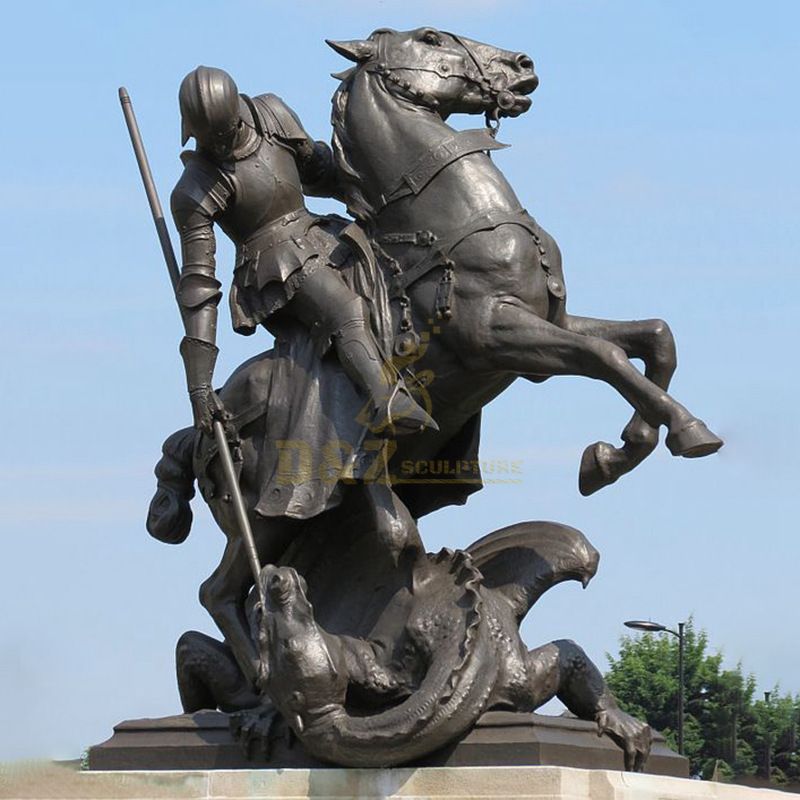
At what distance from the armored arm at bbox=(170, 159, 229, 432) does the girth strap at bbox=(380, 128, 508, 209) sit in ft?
3.20

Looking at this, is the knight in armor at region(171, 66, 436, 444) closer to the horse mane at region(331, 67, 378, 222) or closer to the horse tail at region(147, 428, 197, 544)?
the horse mane at region(331, 67, 378, 222)

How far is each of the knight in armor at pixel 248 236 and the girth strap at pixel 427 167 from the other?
0.49m

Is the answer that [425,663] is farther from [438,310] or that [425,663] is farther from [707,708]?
[707,708]

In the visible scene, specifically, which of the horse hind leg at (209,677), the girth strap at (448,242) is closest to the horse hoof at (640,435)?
the girth strap at (448,242)

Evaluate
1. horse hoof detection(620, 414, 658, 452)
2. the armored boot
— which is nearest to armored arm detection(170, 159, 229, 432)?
the armored boot

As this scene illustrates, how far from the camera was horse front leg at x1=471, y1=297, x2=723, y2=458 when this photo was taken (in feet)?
36.9

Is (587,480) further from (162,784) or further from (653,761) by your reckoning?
(162,784)

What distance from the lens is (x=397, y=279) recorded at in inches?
472

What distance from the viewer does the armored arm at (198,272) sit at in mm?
12047

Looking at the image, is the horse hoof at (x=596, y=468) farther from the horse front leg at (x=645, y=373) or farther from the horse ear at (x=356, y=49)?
the horse ear at (x=356, y=49)

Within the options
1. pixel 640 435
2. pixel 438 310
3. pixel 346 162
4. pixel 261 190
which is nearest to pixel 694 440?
pixel 640 435

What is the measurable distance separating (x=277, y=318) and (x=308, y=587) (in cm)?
156

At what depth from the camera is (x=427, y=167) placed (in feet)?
39.4

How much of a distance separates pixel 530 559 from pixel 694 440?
1.29m
